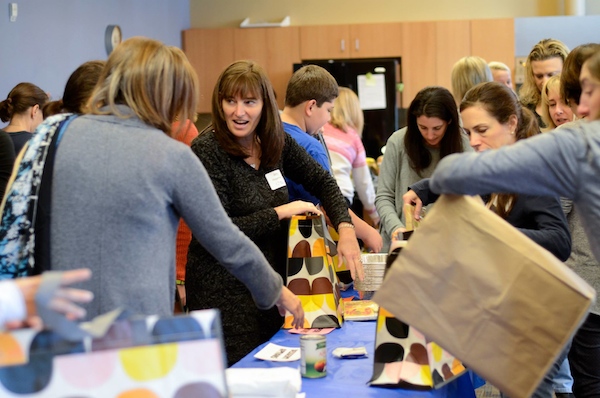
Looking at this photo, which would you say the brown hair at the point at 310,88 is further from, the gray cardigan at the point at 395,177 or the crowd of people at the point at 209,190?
the crowd of people at the point at 209,190

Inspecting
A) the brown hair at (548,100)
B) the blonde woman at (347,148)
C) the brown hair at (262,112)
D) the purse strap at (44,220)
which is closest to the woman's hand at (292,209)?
the brown hair at (262,112)

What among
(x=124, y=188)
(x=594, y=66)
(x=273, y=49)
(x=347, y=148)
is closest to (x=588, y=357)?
(x=594, y=66)

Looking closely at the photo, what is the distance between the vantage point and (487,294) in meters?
1.50

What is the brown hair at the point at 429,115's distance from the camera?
300 centimetres

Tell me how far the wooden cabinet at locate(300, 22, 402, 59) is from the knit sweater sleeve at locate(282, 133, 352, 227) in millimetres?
5214

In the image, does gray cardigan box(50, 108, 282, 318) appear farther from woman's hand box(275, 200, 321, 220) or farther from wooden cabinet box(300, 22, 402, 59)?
wooden cabinet box(300, 22, 402, 59)

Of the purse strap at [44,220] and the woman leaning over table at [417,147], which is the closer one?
the purse strap at [44,220]

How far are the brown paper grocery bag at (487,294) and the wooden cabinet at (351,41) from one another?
646 centimetres

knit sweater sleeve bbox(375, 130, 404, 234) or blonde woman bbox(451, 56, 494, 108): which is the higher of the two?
blonde woman bbox(451, 56, 494, 108)

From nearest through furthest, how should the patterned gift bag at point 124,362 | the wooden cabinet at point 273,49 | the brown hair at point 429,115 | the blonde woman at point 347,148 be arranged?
the patterned gift bag at point 124,362, the brown hair at point 429,115, the blonde woman at point 347,148, the wooden cabinet at point 273,49

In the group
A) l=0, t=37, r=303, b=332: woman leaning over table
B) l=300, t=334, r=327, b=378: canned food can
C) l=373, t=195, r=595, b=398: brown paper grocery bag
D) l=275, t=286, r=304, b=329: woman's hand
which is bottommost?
l=300, t=334, r=327, b=378: canned food can

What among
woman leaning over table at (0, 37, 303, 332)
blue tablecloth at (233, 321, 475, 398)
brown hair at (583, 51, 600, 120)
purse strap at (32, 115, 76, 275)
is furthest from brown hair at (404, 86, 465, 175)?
purse strap at (32, 115, 76, 275)

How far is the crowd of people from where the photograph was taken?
143 centimetres

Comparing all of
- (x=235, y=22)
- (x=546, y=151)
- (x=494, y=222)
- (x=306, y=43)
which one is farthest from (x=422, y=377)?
(x=235, y=22)
